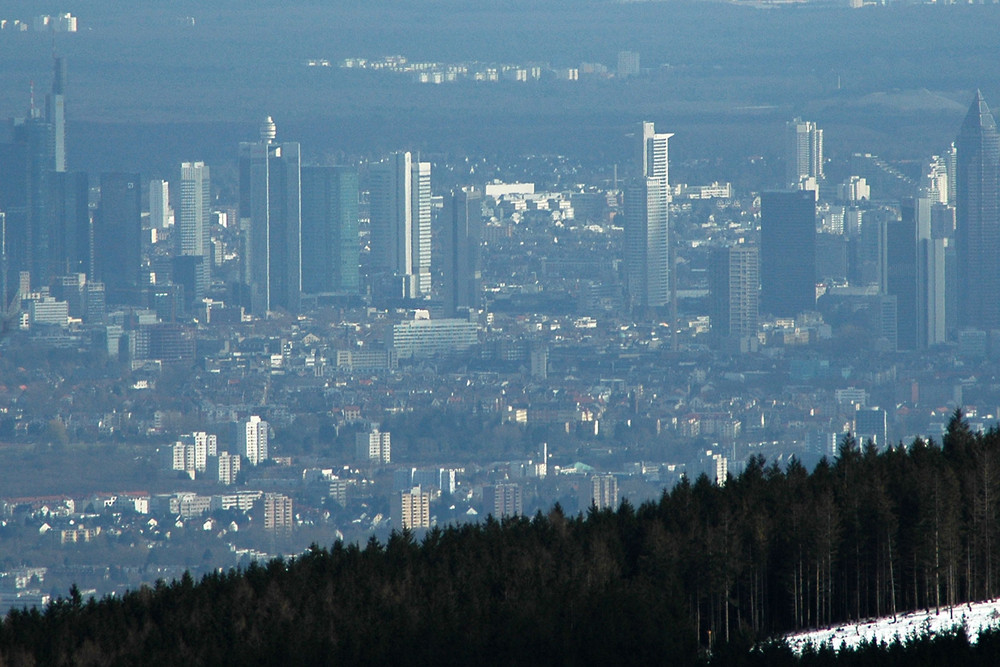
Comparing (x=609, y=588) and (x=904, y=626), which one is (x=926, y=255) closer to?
(x=609, y=588)

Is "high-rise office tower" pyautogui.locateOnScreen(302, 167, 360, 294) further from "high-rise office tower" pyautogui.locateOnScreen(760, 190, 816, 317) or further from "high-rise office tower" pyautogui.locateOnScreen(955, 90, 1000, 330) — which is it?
"high-rise office tower" pyautogui.locateOnScreen(955, 90, 1000, 330)

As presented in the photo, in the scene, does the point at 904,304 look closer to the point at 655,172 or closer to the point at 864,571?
the point at 655,172

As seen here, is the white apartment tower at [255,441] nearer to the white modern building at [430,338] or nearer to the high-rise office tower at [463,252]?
the white modern building at [430,338]

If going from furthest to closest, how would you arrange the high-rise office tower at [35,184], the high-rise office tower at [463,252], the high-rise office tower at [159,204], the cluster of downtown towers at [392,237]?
the high-rise office tower at [159,204] → the high-rise office tower at [463,252] → the high-rise office tower at [35,184] → the cluster of downtown towers at [392,237]

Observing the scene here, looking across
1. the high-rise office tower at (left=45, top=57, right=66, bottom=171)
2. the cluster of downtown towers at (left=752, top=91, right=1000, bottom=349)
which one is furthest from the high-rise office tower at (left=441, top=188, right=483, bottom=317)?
the high-rise office tower at (left=45, top=57, right=66, bottom=171)

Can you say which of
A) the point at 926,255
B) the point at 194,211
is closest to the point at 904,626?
the point at 926,255

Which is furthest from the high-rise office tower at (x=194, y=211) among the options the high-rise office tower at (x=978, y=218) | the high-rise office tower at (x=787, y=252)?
the high-rise office tower at (x=978, y=218)
